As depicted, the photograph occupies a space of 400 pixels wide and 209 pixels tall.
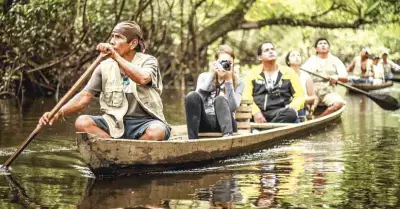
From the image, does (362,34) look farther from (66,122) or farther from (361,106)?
(66,122)

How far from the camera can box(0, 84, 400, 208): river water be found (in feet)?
16.5

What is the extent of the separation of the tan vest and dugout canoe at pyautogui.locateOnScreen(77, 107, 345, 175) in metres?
0.29

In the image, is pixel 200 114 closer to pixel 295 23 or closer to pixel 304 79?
pixel 304 79

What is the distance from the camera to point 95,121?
613 centimetres

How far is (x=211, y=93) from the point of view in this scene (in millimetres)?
7719

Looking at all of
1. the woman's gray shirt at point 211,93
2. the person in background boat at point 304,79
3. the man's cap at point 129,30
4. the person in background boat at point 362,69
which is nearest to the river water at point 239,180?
the woman's gray shirt at point 211,93

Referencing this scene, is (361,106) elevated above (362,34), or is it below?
below

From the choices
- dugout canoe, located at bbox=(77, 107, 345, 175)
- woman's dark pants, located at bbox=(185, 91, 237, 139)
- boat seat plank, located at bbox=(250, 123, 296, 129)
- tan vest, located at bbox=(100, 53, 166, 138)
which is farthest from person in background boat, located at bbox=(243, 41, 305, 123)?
tan vest, located at bbox=(100, 53, 166, 138)

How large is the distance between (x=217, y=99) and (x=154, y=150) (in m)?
1.49

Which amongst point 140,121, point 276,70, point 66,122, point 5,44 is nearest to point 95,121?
point 140,121

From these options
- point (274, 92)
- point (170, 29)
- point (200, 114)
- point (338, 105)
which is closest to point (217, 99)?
point (200, 114)

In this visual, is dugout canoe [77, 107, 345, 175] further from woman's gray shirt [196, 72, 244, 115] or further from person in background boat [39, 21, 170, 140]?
woman's gray shirt [196, 72, 244, 115]

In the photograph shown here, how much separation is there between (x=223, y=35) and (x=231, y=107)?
578 inches

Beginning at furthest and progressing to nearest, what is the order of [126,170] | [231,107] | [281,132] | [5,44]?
1. [5,44]
2. [281,132]
3. [231,107]
4. [126,170]
